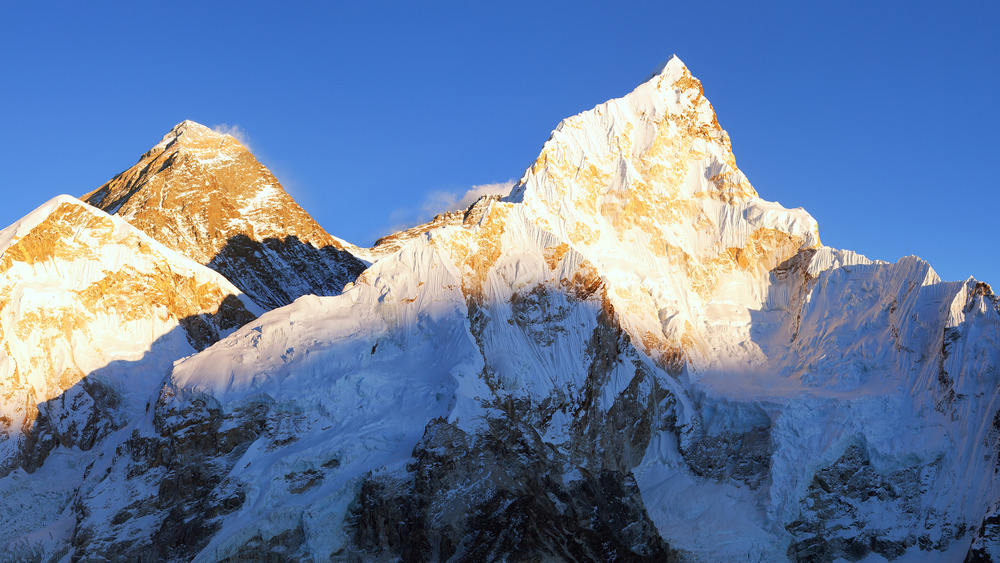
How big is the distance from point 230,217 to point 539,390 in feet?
208

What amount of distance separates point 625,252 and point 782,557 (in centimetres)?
3895

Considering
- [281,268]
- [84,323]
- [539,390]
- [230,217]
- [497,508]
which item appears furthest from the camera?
[230,217]

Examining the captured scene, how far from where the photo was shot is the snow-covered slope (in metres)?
104

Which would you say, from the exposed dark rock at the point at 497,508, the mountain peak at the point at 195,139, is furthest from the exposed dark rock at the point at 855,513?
the mountain peak at the point at 195,139

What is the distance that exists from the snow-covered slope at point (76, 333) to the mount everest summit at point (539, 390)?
0.25 metres

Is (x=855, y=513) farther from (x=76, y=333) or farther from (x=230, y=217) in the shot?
(x=230, y=217)

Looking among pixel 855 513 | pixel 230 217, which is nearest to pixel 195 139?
pixel 230 217

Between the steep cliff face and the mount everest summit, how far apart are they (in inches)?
522

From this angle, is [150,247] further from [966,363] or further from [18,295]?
[966,363]

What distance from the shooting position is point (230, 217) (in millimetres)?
150125

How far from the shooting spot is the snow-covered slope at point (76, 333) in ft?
341

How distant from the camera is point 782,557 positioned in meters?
94.9

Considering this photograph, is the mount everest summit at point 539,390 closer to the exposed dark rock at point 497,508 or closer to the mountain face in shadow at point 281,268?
the exposed dark rock at point 497,508

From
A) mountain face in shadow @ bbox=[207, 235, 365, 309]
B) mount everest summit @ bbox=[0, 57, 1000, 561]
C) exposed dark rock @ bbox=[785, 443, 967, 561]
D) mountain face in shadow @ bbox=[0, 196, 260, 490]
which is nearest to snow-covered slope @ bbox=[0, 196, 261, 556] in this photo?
mountain face in shadow @ bbox=[0, 196, 260, 490]
